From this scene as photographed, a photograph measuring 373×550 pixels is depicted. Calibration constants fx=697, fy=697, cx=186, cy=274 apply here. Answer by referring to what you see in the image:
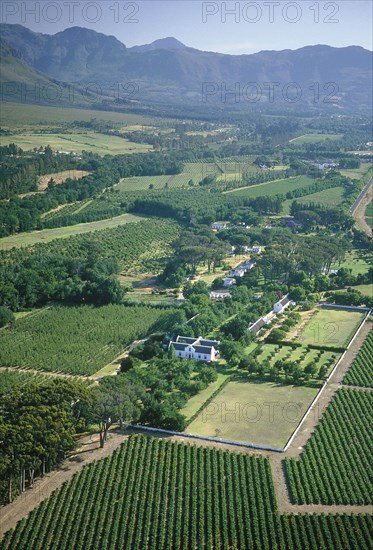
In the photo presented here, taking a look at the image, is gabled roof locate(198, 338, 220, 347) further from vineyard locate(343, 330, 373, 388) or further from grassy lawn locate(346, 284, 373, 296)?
grassy lawn locate(346, 284, 373, 296)

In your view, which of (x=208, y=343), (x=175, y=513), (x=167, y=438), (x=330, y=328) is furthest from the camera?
(x=330, y=328)

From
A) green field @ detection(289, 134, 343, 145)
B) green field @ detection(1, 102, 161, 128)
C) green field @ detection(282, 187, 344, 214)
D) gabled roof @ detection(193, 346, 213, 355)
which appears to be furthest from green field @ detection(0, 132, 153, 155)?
gabled roof @ detection(193, 346, 213, 355)

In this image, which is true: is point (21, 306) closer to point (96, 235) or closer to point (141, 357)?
point (141, 357)

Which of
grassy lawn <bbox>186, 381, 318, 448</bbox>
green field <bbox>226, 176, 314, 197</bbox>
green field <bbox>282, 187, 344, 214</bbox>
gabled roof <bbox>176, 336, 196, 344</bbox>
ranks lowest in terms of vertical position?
grassy lawn <bbox>186, 381, 318, 448</bbox>

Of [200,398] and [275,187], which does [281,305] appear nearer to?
[200,398]

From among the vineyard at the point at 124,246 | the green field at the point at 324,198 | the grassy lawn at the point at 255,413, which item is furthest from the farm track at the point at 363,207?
the grassy lawn at the point at 255,413

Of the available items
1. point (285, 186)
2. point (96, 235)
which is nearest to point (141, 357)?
point (96, 235)

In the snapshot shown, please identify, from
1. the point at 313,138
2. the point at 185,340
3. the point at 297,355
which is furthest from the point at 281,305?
the point at 313,138

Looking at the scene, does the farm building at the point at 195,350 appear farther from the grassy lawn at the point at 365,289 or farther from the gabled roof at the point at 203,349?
the grassy lawn at the point at 365,289
